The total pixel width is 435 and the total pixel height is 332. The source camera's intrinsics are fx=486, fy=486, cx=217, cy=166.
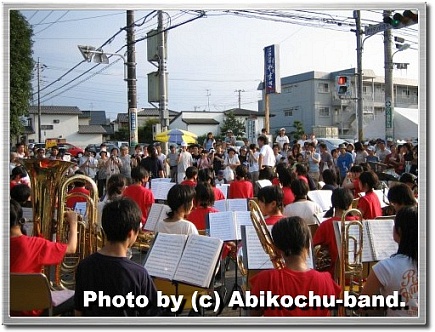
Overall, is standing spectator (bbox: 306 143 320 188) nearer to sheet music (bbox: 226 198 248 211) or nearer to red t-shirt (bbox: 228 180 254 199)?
red t-shirt (bbox: 228 180 254 199)

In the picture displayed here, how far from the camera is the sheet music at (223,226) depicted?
487 cm

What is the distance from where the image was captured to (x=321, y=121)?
33375mm

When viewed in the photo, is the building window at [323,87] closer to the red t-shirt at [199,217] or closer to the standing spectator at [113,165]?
the standing spectator at [113,165]

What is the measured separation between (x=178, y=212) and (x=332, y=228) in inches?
58.4

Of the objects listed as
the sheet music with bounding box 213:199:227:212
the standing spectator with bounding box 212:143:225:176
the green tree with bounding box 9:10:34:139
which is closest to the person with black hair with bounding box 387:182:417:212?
the sheet music with bounding box 213:199:227:212

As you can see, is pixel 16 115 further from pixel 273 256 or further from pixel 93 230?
pixel 273 256

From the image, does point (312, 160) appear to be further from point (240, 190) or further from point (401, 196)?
point (401, 196)

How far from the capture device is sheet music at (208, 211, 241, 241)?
4871 millimetres

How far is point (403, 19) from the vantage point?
470 cm

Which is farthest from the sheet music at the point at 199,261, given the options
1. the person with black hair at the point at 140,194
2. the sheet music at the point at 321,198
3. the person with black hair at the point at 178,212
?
the sheet music at the point at 321,198

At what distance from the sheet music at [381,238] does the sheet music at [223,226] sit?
1305mm

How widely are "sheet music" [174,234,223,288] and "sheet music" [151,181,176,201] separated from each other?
4661 millimetres

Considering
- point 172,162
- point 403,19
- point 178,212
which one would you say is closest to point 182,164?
point 172,162

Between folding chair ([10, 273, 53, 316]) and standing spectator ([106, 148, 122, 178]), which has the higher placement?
standing spectator ([106, 148, 122, 178])
